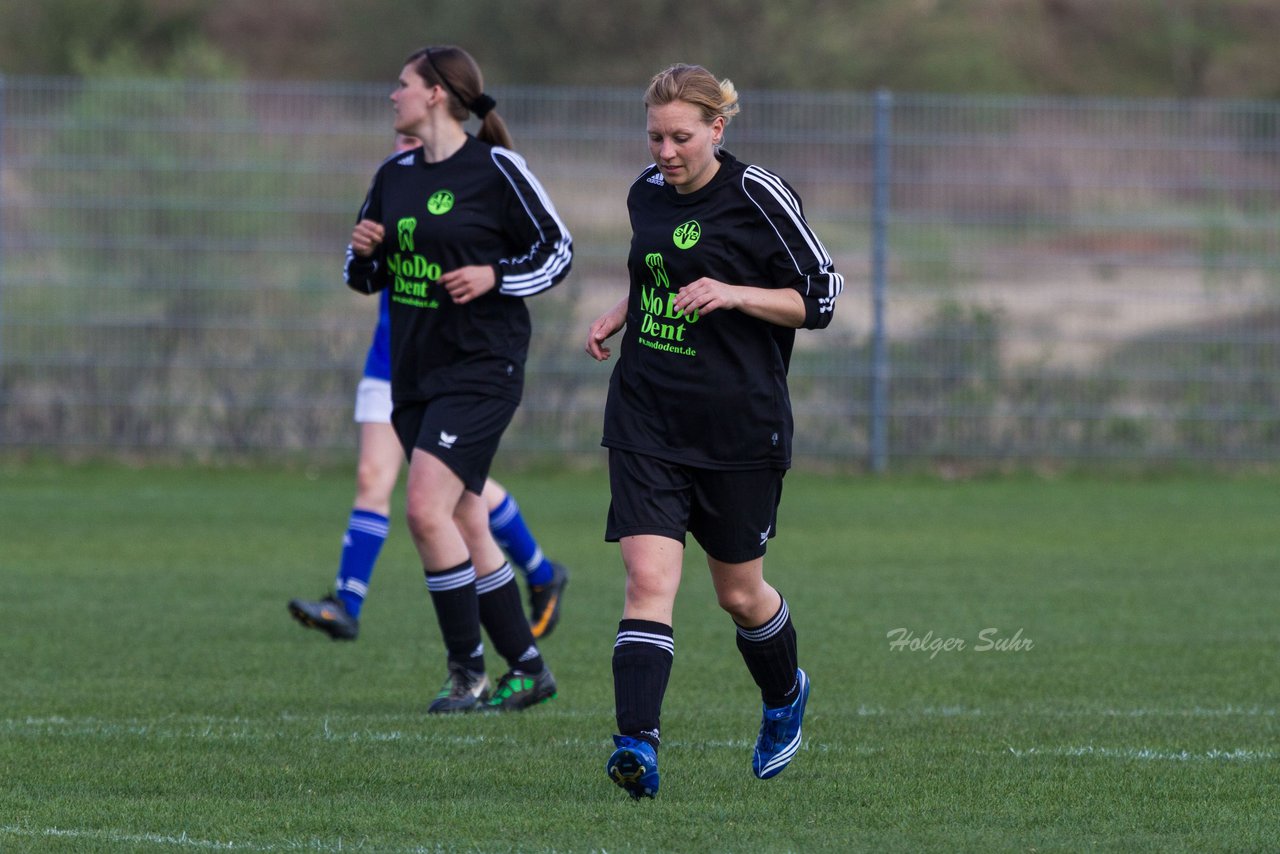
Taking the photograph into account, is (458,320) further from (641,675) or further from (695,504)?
(641,675)

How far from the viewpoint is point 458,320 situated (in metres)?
6.70

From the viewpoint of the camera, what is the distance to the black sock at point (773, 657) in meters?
5.34

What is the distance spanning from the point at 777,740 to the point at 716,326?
115cm

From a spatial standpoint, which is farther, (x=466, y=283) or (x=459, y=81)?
(x=459, y=81)

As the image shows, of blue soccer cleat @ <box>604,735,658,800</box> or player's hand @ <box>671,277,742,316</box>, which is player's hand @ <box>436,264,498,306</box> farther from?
blue soccer cleat @ <box>604,735,658,800</box>

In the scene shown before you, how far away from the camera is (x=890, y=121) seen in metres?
15.0

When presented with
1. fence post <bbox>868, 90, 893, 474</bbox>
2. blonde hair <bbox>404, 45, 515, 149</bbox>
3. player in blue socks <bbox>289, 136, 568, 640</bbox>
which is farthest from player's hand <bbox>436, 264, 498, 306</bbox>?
fence post <bbox>868, 90, 893, 474</bbox>

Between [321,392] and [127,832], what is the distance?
10.2 m

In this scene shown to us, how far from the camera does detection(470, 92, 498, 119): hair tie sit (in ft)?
22.7

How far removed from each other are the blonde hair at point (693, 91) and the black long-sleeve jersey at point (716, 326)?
0.60 ft

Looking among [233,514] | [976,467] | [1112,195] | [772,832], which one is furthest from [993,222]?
[772,832]

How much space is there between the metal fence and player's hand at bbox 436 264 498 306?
8030 mm

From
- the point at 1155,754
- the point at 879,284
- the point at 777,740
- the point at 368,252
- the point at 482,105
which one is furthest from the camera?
the point at 879,284

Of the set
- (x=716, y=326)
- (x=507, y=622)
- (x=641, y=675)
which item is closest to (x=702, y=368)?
(x=716, y=326)
